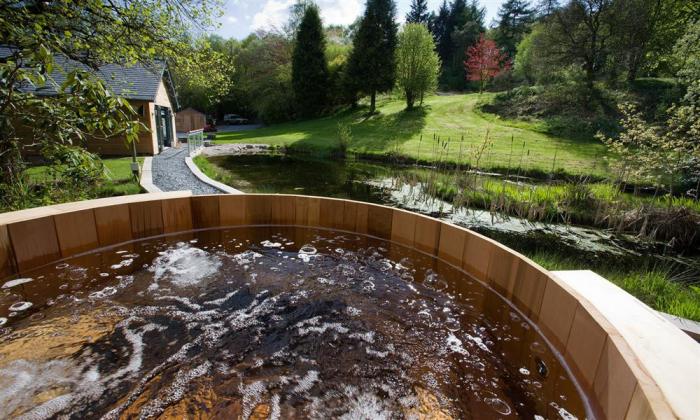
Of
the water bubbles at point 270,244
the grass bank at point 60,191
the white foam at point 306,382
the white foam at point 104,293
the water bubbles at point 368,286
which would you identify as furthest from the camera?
the grass bank at point 60,191

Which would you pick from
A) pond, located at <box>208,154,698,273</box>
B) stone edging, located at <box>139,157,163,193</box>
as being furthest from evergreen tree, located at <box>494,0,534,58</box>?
stone edging, located at <box>139,157,163,193</box>

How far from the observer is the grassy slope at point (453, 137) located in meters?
11.6

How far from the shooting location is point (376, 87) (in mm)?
23750

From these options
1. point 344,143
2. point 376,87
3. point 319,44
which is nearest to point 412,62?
point 376,87

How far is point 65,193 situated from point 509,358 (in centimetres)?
582

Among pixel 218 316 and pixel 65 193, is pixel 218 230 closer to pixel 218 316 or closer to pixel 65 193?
pixel 218 316

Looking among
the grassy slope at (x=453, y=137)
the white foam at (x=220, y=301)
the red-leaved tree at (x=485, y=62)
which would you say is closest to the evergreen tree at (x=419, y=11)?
the red-leaved tree at (x=485, y=62)

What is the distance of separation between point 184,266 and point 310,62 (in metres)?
Answer: 26.4

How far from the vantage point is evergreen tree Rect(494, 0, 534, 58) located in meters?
33.6

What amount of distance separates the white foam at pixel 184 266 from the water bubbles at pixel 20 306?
742mm

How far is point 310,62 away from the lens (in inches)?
1036

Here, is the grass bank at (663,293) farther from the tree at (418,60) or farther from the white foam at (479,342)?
the tree at (418,60)

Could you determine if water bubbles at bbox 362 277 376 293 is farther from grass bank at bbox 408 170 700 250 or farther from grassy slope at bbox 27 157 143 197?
grassy slope at bbox 27 157 143 197

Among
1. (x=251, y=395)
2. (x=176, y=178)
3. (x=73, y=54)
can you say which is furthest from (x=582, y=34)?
(x=251, y=395)
